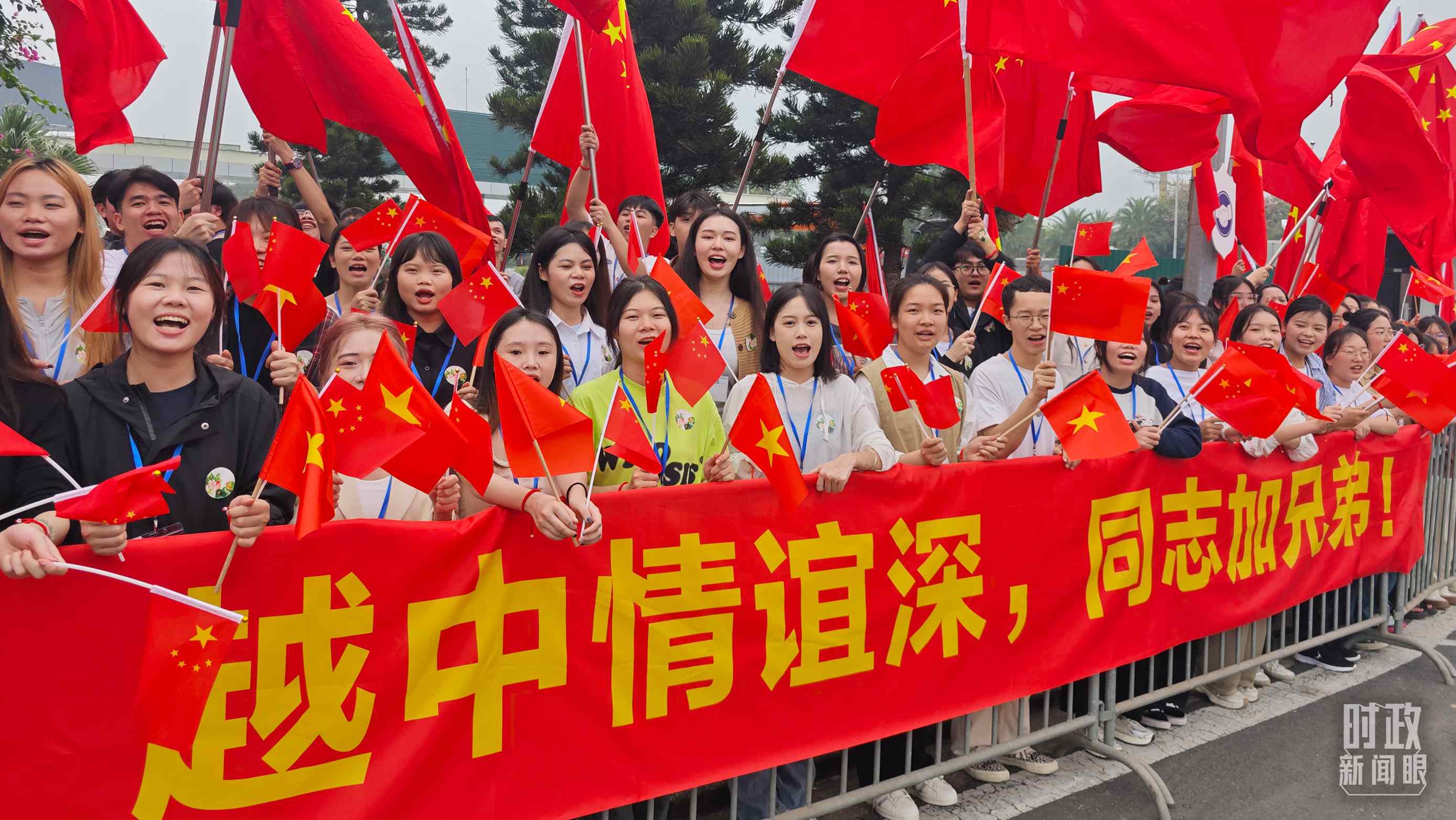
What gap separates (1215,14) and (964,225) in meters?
1.87

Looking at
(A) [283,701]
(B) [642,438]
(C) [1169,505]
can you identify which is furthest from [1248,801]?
(A) [283,701]

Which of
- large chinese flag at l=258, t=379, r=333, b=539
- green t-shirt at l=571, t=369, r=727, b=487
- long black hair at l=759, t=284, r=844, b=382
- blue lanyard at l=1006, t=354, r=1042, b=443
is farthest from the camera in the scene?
blue lanyard at l=1006, t=354, r=1042, b=443

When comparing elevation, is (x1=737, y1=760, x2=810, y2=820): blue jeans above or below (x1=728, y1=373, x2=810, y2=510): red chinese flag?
below

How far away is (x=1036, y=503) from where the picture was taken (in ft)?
12.4

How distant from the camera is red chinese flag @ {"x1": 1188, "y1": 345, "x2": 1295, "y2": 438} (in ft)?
12.5

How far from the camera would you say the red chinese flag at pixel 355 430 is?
2.38 m

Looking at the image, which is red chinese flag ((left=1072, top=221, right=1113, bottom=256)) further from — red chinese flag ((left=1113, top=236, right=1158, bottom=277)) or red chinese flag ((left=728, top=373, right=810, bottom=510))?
red chinese flag ((left=728, top=373, right=810, bottom=510))

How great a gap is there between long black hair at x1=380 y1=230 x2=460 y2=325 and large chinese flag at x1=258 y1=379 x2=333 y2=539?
1.89 metres

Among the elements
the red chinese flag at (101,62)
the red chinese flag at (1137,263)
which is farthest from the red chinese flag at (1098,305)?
the red chinese flag at (101,62)

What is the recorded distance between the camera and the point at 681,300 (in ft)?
11.6

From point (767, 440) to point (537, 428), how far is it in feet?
2.35

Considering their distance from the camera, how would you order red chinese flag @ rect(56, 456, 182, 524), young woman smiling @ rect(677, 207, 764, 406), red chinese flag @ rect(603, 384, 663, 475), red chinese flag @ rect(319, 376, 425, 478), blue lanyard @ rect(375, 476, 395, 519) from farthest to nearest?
young woman smiling @ rect(677, 207, 764, 406) → blue lanyard @ rect(375, 476, 395, 519) → red chinese flag @ rect(603, 384, 663, 475) → red chinese flag @ rect(319, 376, 425, 478) → red chinese flag @ rect(56, 456, 182, 524)

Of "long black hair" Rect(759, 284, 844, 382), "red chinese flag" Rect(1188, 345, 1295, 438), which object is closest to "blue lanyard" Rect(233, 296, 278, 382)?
"long black hair" Rect(759, 284, 844, 382)

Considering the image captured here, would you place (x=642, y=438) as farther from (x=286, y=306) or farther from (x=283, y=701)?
(x=286, y=306)
